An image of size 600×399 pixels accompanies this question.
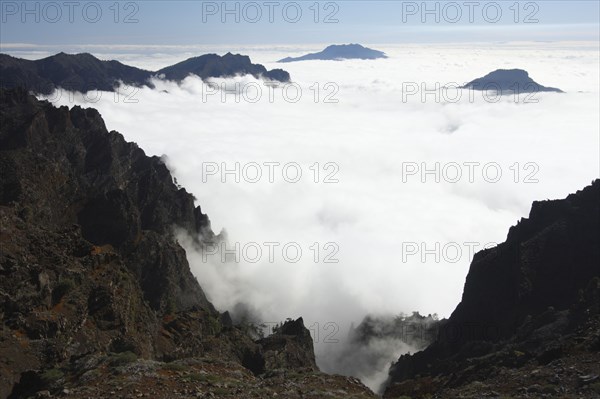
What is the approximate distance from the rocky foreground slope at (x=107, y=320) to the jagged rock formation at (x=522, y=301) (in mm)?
13691

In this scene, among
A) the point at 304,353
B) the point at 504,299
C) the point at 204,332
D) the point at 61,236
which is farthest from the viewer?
the point at 504,299

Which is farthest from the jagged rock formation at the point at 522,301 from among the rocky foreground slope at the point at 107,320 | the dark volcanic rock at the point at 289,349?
the rocky foreground slope at the point at 107,320

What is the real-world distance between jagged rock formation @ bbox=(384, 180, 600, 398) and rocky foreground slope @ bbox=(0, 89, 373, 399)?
13691 mm

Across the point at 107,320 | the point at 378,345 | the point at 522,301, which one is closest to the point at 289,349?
the point at 107,320

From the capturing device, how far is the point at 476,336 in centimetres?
7188

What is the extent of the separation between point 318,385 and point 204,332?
3285cm

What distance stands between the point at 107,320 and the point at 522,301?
5403 cm

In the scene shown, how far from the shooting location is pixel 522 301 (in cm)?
7200

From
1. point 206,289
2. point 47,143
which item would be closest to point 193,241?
point 206,289

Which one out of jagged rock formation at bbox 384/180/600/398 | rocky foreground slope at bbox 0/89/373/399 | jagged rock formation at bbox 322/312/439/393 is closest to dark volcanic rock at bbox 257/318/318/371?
rocky foreground slope at bbox 0/89/373/399

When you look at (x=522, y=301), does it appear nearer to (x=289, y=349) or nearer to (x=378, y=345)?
(x=289, y=349)

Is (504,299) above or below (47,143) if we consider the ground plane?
below

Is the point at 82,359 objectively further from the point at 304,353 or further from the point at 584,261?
the point at 584,261

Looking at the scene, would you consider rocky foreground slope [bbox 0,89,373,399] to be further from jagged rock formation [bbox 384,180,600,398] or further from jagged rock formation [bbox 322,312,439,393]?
jagged rock formation [bbox 322,312,439,393]
